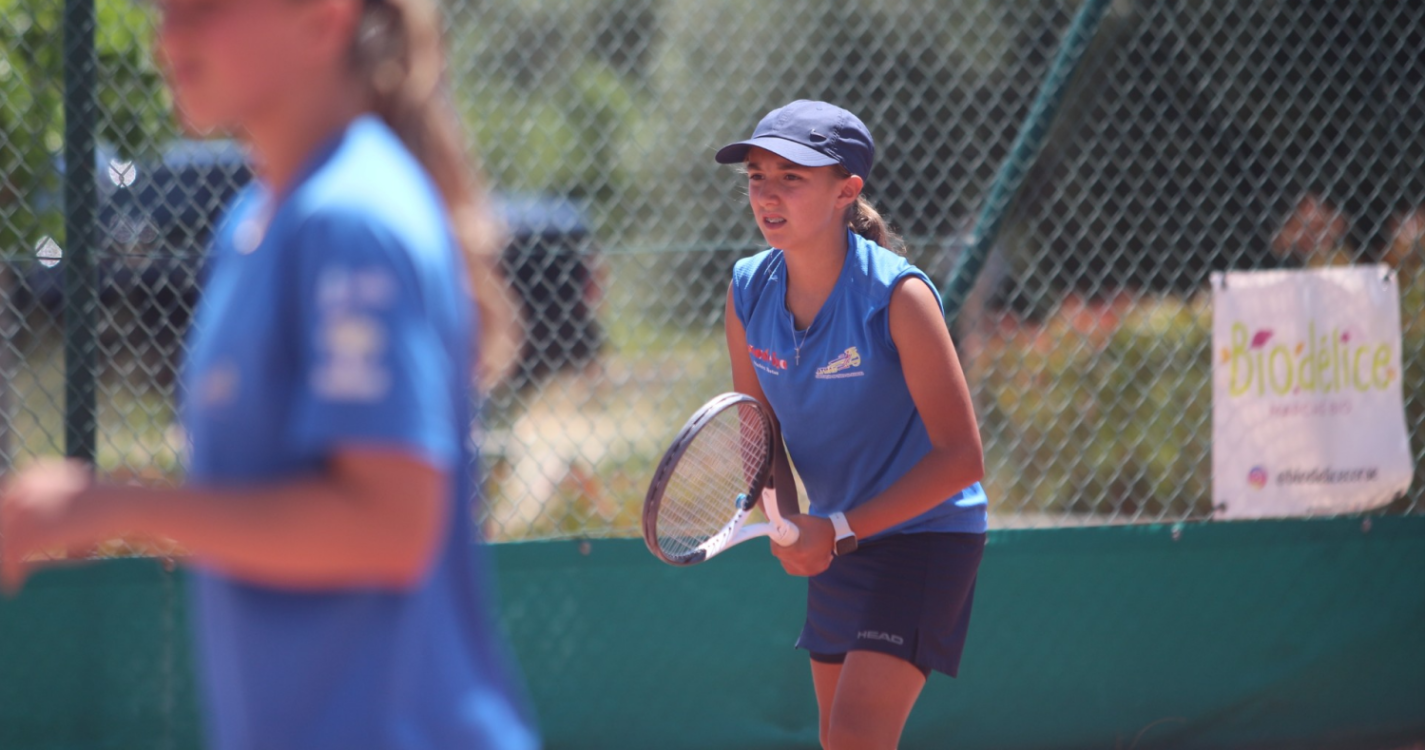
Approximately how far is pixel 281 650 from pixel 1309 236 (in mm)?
5845

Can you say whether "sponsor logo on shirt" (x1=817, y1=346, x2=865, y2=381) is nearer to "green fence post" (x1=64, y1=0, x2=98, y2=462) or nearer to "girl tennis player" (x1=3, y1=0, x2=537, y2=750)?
"girl tennis player" (x1=3, y1=0, x2=537, y2=750)

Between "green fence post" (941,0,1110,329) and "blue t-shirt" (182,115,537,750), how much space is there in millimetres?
3148

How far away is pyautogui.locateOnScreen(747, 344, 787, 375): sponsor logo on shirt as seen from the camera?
299cm

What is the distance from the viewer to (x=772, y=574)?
430 centimetres

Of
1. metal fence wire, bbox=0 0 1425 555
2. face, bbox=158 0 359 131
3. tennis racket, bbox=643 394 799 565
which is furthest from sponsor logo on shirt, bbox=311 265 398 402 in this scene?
metal fence wire, bbox=0 0 1425 555

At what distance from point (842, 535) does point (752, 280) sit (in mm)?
A: 691

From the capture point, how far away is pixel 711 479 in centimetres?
291

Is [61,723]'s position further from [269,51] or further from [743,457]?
[269,51]

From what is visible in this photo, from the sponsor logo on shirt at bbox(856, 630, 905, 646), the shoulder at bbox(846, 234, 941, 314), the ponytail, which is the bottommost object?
the sponsor logo on shirt at bbox(856, 630, 905, 646)

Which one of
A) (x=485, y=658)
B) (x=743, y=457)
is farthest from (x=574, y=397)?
(x=485, y=658)

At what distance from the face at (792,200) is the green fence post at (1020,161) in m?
1.40

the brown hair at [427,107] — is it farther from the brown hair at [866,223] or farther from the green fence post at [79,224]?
the green fence post at [79,224]

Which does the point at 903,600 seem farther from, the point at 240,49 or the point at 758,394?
the point at 240,49

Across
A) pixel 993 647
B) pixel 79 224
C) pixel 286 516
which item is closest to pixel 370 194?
pixel 286 516
